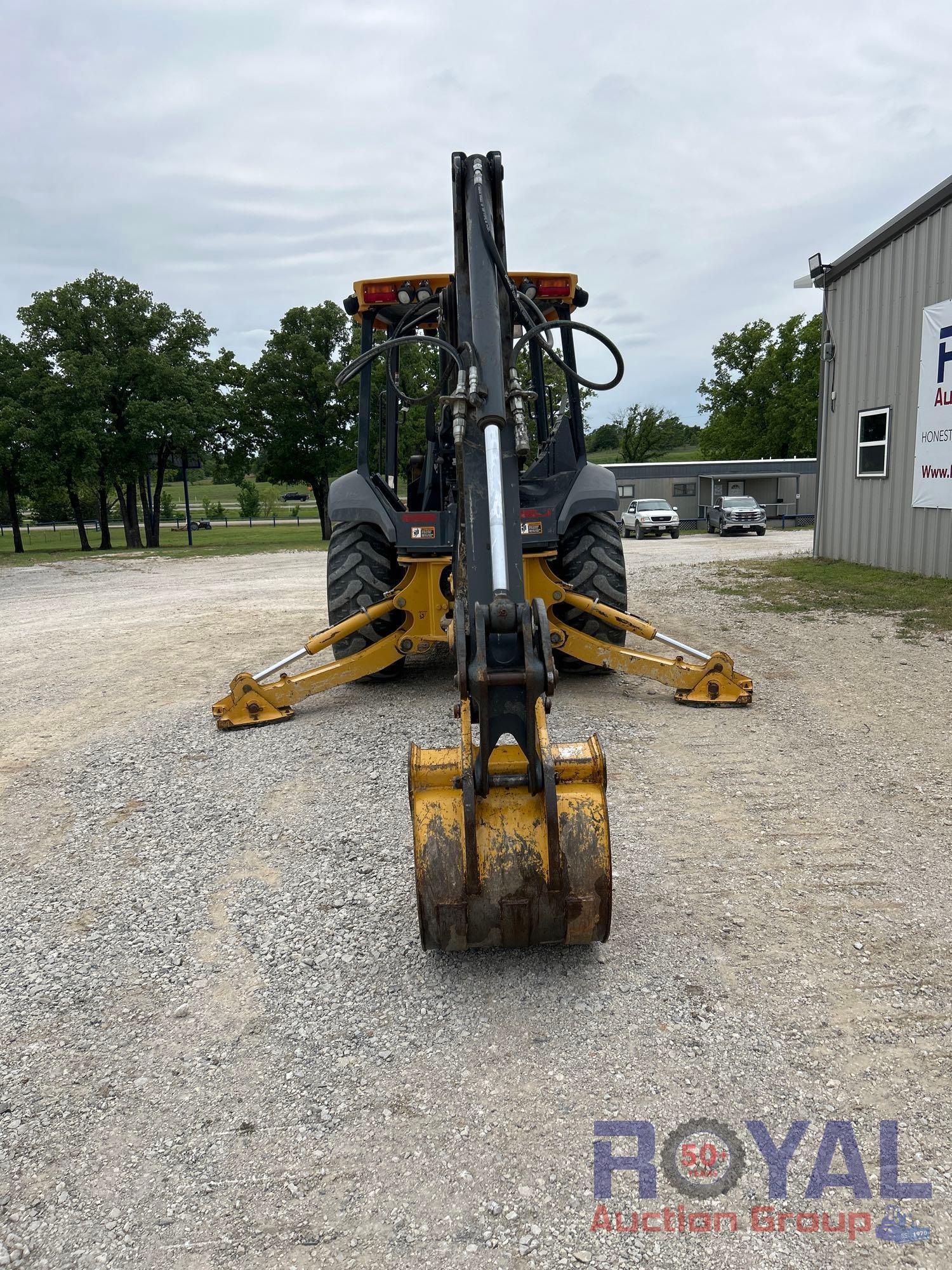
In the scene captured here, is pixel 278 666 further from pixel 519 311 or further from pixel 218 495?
pixel 218 495

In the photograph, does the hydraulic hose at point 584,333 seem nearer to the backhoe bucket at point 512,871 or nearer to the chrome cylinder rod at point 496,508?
the chrome cylinder rod at point 496,508

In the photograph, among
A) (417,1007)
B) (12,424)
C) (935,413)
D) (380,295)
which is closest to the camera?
(417,1007)

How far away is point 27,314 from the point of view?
87.5 ft

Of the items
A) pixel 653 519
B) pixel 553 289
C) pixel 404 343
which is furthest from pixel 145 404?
pixel 404 343

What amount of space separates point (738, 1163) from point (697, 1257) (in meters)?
0.28

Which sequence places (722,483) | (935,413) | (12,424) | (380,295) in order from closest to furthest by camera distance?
(380,295) < (935,413) < (12,424) < (722,483)

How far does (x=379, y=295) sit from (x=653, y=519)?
25.3m

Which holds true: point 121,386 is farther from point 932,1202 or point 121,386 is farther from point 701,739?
point 932,1202

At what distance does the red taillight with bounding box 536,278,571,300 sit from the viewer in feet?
20.5

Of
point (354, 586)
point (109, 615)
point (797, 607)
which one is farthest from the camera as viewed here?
point (109, 615)

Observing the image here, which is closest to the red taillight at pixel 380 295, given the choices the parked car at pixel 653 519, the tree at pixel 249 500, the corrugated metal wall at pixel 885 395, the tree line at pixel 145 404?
the corrugated metal wall at pixel 885 395

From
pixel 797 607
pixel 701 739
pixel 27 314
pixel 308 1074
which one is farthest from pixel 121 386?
pixel 308 1074

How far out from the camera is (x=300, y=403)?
32.1 metres

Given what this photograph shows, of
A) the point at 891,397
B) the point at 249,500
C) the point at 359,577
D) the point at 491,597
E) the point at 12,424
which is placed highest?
the point at 12,424
